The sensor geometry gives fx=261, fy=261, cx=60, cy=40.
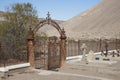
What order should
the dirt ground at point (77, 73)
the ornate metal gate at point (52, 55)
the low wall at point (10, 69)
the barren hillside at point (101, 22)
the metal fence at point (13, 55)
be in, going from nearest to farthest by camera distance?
the low wall at point (10, 69) → the dirt ground at point (77, 73) → the ornate metal gate at point (52, 55) → the metal fence at point (13, 55) → the barren hillside at point (101, 22)

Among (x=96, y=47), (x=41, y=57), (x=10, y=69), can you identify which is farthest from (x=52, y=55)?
(x=96, y=47)

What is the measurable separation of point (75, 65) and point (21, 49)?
8.42m

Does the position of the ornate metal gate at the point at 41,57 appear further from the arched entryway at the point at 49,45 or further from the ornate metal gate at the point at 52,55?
the arched entryway at the point at 49,45

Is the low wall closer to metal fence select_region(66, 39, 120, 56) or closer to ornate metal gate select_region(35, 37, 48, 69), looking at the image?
ornate metal gate select_region(35, 37, 48, 69)

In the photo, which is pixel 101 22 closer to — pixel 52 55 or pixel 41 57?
pixel 41 57

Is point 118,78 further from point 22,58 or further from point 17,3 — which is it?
point 17,3

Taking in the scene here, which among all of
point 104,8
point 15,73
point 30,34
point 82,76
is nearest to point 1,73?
point 15,73

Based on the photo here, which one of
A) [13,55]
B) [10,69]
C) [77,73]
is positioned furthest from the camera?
[13,55]

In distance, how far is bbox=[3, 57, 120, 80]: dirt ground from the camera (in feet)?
47.3

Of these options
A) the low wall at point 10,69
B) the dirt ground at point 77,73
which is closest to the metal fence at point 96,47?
the dirt ground at point 77,73

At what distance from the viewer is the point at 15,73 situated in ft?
49.7

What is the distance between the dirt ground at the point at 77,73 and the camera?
14.4 m

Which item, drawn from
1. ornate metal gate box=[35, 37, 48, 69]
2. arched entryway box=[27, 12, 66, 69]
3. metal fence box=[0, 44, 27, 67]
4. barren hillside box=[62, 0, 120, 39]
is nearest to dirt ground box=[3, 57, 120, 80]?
arched entryway box=[27, 12, 66, 69]

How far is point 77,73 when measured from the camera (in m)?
16.0
